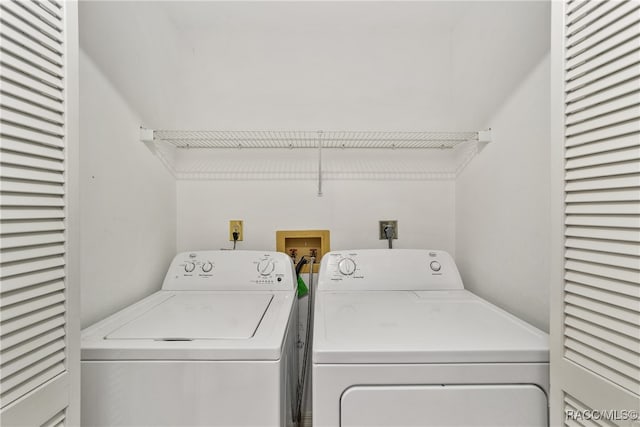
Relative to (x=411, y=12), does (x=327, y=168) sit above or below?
below

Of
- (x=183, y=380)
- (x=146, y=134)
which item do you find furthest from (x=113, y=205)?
(x=183, y=380)

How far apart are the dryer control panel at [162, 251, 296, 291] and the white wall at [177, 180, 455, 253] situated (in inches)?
8.7

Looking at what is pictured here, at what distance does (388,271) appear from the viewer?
1.61m

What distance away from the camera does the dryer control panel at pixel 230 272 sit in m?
1.58

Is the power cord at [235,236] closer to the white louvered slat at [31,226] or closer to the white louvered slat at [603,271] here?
the white louvered slat at [31,226]

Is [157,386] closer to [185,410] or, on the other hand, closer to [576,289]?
[185,410]

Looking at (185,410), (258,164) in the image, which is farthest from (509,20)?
(185,410)

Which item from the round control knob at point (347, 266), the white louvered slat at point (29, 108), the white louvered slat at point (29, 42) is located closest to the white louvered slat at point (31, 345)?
the white louvered slat at point (29, 108)

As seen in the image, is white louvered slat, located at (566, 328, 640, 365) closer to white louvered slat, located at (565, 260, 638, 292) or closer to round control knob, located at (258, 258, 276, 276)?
white louvered slat, located at (565, 260, 638, 292)

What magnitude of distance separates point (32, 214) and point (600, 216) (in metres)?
1.32

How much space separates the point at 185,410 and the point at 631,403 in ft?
3.60

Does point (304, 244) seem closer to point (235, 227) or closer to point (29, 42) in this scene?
point (235, 227)

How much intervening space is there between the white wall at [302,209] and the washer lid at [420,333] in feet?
1.85

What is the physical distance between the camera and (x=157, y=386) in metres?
0.88
